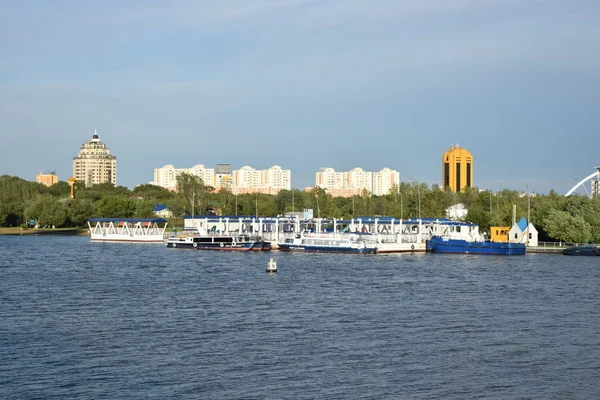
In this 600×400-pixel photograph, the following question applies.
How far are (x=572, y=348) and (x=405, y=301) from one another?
8848 mm

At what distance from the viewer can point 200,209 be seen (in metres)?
94.4

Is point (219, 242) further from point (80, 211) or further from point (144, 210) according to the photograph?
point (80, 211)

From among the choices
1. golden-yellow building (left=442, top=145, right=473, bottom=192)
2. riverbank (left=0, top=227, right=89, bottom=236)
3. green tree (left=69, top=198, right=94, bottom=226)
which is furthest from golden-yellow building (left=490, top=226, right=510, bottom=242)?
golden-yellow building (left=442, top=145, right=473, bottom=192)

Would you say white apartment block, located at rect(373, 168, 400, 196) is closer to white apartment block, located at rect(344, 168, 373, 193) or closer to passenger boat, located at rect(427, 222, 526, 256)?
white apartment block, located at rect(344, 168, 373, 193)

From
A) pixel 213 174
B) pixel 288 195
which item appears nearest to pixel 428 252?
pixel 288 195

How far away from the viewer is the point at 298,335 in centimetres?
2166

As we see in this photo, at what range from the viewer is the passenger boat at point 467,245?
174ft

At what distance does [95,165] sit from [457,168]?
276 feet

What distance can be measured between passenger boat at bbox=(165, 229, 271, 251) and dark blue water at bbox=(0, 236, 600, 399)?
18.3m

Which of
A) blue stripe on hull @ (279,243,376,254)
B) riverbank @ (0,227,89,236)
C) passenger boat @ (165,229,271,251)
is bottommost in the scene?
blue stripe on hull @ (279,243,376,254)

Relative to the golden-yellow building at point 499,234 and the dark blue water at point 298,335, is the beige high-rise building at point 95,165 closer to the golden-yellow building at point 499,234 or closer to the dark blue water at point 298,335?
the golden-yellow building at point 499,234

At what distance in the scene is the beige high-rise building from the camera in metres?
189

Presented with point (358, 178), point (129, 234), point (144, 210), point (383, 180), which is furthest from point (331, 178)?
point (129, 234)

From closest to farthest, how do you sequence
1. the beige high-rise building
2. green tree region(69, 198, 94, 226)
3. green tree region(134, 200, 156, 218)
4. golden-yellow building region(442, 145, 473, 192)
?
green tree region(134, 200, 156, 218) → green tree region(69, 198, 94, 226) → golden-yellow building region(442, 145, 473, 192) → the beige high-rise building
